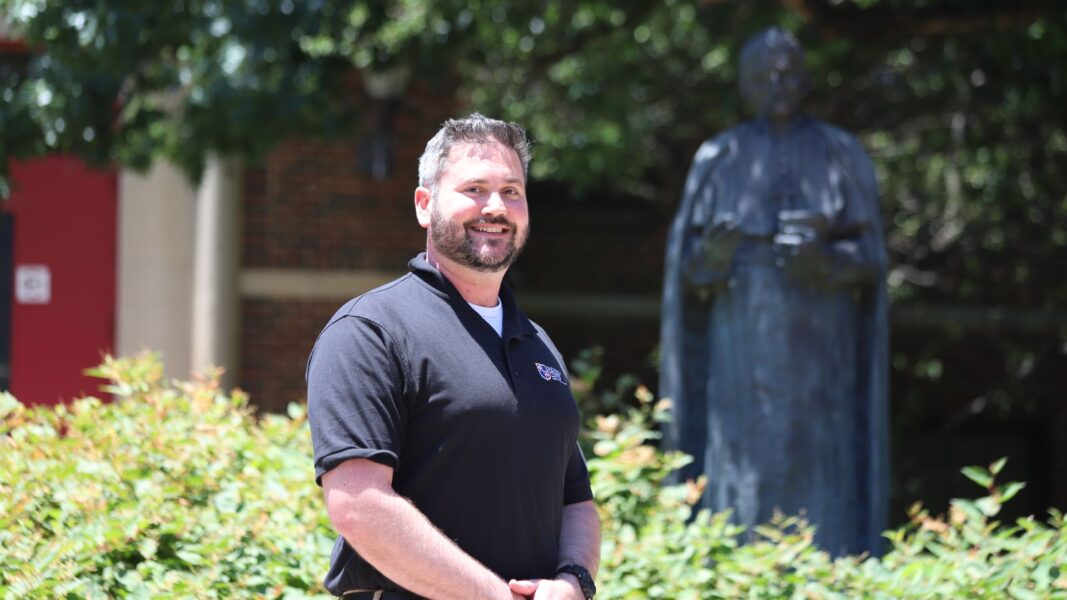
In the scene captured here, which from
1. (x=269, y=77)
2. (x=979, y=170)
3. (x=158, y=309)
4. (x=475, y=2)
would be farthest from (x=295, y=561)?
(x=979, y=170)

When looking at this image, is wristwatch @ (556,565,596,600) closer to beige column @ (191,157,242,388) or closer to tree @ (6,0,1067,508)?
tree @ (6,0,1067,508)

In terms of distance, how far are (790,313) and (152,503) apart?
226 cm

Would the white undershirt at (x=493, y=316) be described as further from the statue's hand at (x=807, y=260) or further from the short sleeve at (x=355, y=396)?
the statue's hand at (x=807, y=260)

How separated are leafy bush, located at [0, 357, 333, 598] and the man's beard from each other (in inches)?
50.6

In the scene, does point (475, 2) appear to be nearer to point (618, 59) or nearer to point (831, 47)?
point (618, 59)

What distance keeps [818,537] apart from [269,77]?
309 centimetres

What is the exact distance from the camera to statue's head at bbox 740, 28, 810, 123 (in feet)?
15.7

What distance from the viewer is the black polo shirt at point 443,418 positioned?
2.18 meters

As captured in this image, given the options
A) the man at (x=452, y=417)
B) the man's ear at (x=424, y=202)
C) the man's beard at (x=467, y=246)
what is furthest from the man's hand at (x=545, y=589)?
the man's ear at (x=424, y=202)

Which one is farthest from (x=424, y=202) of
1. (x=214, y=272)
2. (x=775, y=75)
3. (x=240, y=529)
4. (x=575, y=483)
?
(x=214, y=272)

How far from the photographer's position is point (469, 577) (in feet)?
7.13

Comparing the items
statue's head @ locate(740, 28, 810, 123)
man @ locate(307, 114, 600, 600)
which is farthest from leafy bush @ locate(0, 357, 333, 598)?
statue's head @ locate(740, 28, 810, 123)

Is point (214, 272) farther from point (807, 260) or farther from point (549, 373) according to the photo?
point (549, 373)

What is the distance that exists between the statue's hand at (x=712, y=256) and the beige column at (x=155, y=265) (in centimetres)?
464
